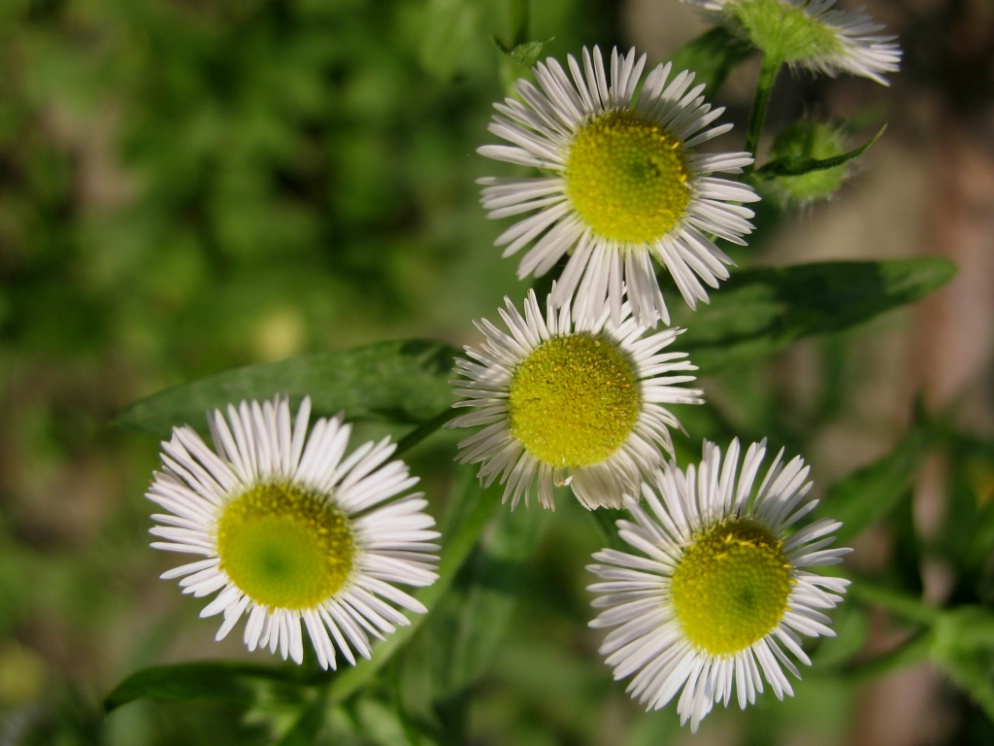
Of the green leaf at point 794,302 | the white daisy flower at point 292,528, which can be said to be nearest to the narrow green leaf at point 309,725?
the white daisy flower at point 292,528

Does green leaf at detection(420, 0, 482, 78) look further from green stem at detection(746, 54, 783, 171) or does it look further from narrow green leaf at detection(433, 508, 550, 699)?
narrow green leaf at detection(433, 508, 550, 699)

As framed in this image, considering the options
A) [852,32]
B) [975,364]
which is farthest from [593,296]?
[975,364]

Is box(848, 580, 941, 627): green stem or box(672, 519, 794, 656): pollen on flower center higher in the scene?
box(672, 519, 794, 656): pollen on flower center

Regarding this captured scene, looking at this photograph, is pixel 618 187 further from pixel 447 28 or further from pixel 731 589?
pixel 447 28

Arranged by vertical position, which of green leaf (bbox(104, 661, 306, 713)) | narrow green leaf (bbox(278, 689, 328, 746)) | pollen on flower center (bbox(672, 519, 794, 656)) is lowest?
narrow green leaf (bbox(278, 689, 328, 746))

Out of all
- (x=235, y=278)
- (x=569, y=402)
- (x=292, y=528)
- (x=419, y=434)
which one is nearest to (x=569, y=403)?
(x=569, y=402)

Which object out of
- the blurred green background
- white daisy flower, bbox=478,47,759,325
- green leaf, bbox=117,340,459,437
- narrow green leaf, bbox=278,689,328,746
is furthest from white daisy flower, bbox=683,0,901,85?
narrow green leaf, bbox=278,689,328,746

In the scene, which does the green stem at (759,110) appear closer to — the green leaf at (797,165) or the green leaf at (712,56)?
the green leaf at (797,165)
